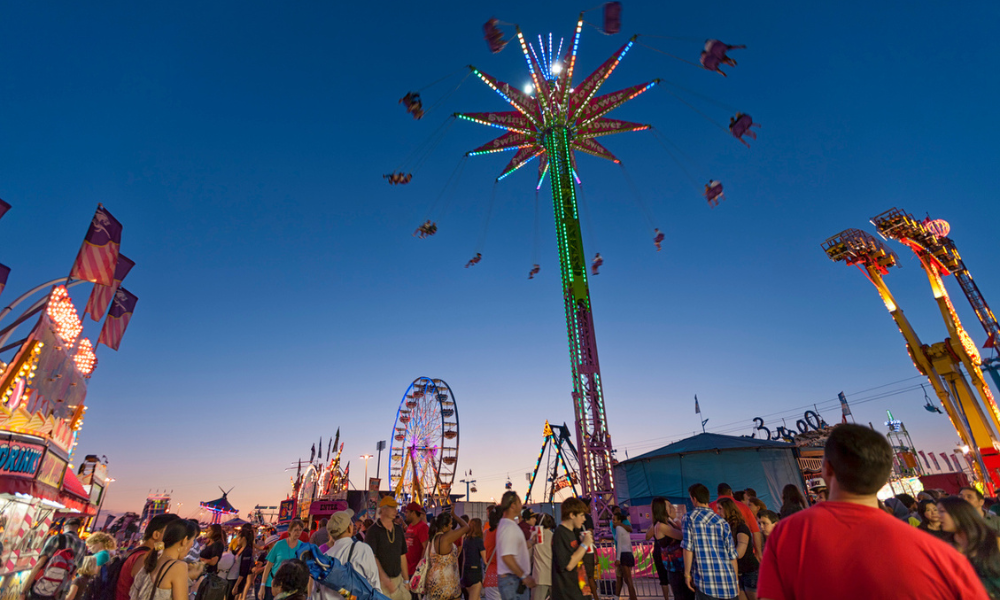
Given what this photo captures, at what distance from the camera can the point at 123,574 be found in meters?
4.48

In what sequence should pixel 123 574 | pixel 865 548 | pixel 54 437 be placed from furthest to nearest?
pixel 54 437
pixel 123 574
pixel 865 548

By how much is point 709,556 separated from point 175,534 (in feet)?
17.2

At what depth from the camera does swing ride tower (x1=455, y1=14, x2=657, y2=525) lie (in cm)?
2148

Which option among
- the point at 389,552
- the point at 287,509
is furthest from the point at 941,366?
the point at 287,509

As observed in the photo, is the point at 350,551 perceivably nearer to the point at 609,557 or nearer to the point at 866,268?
the point at 609,557

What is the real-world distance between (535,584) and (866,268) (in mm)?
37768

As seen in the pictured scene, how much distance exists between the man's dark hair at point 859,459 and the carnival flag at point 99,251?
20.9 metres

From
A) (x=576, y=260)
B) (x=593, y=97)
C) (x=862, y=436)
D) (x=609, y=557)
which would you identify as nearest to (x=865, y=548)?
(x=862, y=436)

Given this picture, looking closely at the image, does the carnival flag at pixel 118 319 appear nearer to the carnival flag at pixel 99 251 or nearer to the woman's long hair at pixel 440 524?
the carnival flag at pixel 99 251

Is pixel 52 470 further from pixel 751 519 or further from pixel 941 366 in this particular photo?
pixel 941 366

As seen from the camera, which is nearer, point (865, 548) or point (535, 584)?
point (865, 548)

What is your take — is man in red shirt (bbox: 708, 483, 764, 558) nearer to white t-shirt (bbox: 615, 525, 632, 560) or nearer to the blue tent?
white t-shirt (bbox: 615, 525, 632, 560)

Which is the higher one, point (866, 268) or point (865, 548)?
point (866, 268)

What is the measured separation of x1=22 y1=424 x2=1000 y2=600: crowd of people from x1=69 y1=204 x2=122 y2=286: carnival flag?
43.8ft
